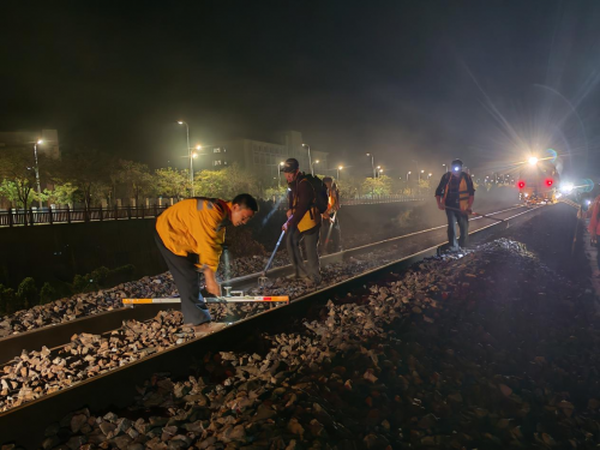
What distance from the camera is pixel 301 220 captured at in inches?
331

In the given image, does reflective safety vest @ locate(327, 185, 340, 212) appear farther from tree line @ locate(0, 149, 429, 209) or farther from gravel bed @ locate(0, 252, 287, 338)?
tree line @ locate(0, 149, 429, 209)

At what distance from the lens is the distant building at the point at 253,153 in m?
100

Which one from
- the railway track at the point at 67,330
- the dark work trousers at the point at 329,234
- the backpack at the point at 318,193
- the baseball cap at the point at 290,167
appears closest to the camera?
the railway track at the point at 67,330

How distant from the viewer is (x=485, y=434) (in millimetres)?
3184

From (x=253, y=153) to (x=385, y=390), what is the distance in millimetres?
101364

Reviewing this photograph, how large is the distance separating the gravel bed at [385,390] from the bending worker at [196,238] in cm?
98

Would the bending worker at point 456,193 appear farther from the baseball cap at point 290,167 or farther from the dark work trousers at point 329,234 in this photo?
the baseball cap at point 290,167

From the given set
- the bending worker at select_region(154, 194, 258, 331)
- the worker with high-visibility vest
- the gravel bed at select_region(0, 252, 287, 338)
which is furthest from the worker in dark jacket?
the bending worker at select_region(154, 194, 258, 331)

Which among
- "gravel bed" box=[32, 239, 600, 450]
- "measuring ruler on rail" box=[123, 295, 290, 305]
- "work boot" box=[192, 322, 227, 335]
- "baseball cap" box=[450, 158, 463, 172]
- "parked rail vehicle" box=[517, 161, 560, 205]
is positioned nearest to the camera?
"gravel bed" box=[32, 239, 600, 450]

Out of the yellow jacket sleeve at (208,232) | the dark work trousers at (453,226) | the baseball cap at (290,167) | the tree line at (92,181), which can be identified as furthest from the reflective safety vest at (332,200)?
the tree line at (92,181)

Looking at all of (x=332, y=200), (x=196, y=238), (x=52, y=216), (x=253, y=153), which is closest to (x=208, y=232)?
(x=196, y=238)

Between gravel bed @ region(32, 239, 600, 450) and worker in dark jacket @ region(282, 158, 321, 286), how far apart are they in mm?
2545

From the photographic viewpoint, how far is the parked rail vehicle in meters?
37.2

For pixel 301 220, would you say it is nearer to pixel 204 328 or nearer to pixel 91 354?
pixel 204 328
